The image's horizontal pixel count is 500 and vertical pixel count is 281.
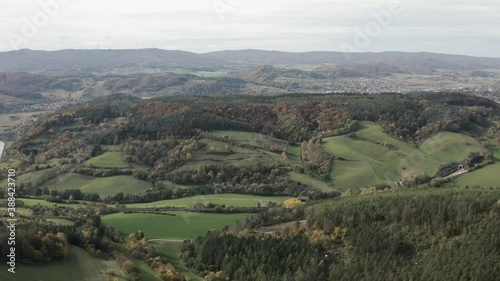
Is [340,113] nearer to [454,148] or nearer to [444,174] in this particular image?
[454,148]

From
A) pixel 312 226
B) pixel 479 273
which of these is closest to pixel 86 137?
pixel 312 226

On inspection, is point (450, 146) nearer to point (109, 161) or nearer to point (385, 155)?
point (385, 155)

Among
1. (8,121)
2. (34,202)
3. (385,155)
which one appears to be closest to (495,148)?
(385,155)

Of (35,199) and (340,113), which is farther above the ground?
(340,113)

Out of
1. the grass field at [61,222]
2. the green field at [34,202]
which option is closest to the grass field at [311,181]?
the green field at [34,202]

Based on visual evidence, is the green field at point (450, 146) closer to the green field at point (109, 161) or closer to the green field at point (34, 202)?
the green field at point (109, 161)
